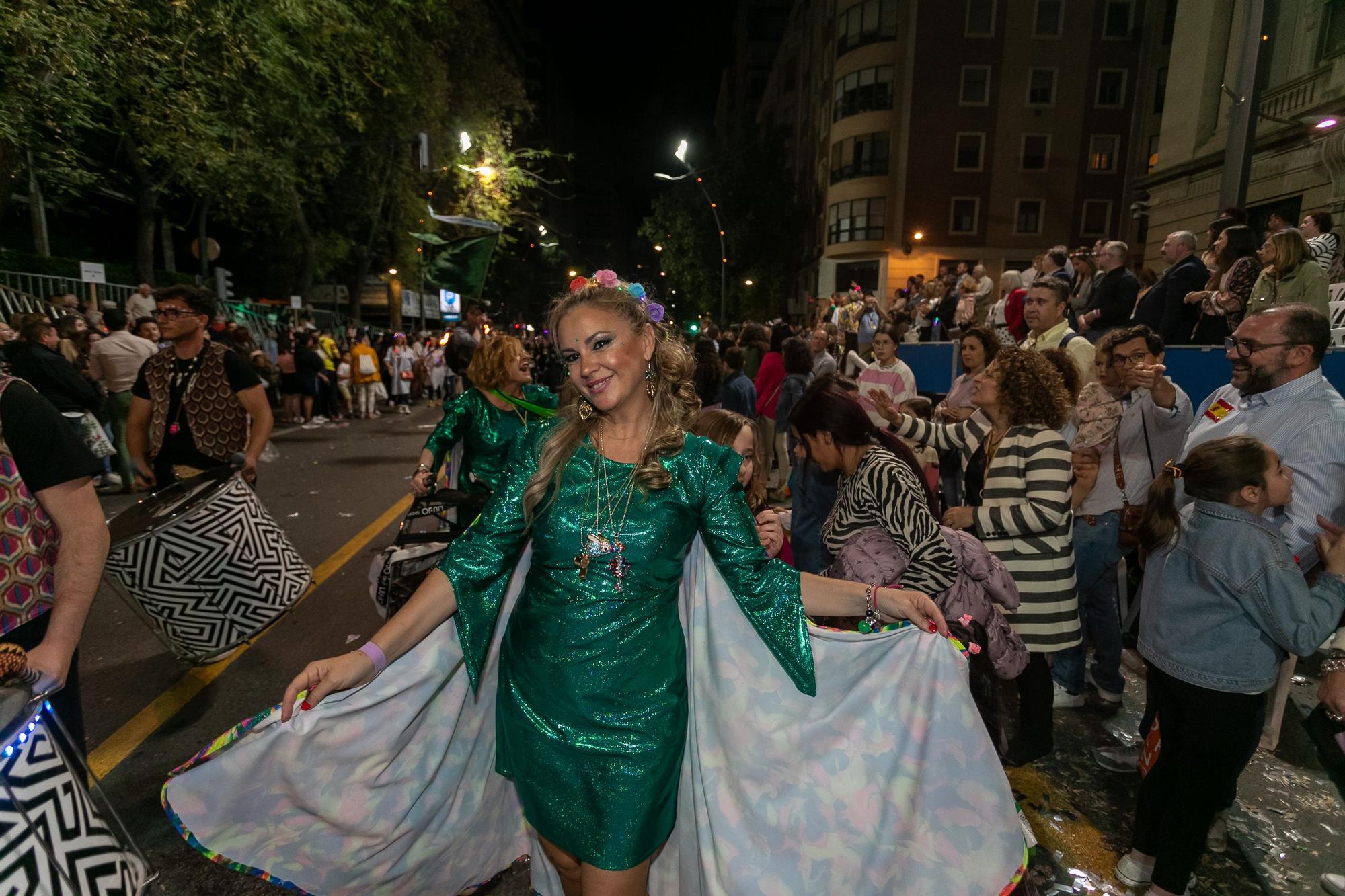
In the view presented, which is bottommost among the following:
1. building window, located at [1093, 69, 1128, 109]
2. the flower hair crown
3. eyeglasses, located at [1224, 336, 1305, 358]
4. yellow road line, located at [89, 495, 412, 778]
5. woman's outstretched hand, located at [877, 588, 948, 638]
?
yellow road line, located at [89, 495, 412, 778]

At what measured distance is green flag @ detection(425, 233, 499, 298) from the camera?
9.95 metres

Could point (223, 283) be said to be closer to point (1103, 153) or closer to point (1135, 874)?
point (1135, 874)

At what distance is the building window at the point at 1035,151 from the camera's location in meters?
33.0

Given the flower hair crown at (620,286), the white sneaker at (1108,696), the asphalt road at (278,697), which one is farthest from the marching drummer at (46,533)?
the white sneaker at (1108,696)

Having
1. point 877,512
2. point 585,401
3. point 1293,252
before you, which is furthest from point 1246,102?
point 585,401

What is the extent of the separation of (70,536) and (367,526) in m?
5.74

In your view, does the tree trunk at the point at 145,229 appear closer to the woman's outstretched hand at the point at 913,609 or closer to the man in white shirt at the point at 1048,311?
the man in white shirt at the point at 1048,311

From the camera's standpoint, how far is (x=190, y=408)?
14.6ft

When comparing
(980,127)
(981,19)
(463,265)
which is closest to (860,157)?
(980,127)

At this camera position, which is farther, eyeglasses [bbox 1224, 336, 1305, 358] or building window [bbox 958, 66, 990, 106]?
building window [bbox 958, 66, 990, 106]

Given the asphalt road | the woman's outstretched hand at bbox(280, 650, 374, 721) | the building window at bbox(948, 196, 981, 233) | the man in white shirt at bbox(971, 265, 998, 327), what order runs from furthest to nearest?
the building window at bbox(948, 196, 981, 233) → the man in white shirt at bbox(971, 265, 998, 327) → the asphalt road → the woman's outstretched hand at bbox(280, 650, 374, 721)

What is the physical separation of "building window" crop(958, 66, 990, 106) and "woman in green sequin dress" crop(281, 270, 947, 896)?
122 feet

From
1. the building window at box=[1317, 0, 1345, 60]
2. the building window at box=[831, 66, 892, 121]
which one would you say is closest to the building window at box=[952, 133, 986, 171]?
the building window at box=[831, 66, 892, 121]

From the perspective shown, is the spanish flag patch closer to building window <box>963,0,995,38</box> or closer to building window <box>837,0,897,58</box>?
building window <box>963,0,995,38</box>
